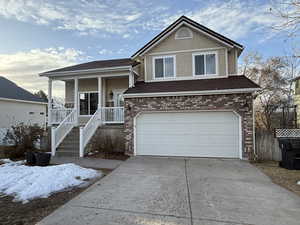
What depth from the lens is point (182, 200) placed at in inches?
170

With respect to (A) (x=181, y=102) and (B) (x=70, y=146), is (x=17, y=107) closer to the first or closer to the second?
(B) (x=70, y=146)

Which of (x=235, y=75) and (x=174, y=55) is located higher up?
(x=174, y=55)

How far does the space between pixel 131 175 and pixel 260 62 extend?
751 inches

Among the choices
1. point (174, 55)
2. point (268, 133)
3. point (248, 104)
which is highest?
point (174, 55)

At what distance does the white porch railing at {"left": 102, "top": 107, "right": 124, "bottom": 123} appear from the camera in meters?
11.3

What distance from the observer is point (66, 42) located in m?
13.3

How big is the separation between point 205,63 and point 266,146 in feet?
18.9

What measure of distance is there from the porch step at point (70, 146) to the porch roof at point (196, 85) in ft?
13.3

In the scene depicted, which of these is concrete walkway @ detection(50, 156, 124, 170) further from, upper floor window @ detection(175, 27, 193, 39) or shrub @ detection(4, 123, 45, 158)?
upper floor window @ detection(175, 27, 193, 39)

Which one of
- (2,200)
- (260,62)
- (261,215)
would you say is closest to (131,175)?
(2,200)

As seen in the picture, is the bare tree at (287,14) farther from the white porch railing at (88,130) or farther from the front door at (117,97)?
the front door at (117,97)

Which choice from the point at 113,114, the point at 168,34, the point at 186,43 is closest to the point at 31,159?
the point at 113,114

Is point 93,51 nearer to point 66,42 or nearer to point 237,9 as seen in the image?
point 66,42

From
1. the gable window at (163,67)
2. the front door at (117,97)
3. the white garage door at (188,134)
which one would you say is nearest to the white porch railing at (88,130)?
the front door at (117,97)
